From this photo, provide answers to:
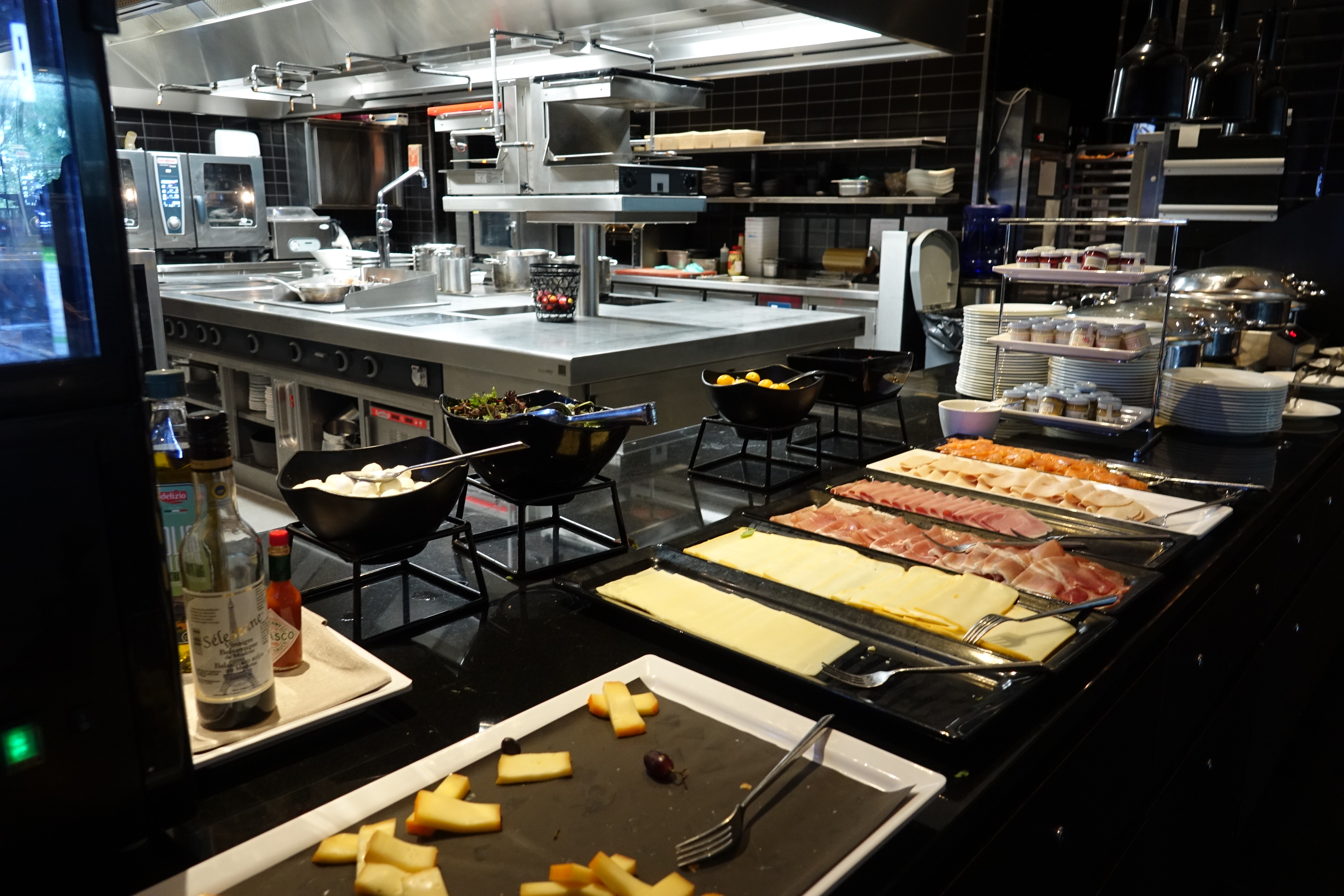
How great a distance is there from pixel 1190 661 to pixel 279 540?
4.09 feet

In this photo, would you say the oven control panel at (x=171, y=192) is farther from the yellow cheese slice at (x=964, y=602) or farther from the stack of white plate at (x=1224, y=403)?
the yellow cheese slice at (x=964, y=602)

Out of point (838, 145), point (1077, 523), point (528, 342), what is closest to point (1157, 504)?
point (1077, 523)

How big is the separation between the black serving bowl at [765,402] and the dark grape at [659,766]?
37.2 inches

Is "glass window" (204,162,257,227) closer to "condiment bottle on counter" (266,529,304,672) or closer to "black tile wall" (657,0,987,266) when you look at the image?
"black tile wall" (657,0,987,266)

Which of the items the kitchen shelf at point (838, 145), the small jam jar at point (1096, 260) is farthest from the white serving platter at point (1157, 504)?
the kitchen shelf at point (838, 145)

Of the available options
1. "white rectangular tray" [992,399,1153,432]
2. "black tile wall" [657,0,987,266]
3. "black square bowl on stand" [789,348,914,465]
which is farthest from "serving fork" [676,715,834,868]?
"black tile wall" [657,0,987,266]

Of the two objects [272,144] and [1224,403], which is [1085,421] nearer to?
[1224,403]

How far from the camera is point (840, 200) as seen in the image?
240 inches

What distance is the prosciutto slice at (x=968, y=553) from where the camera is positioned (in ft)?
3.91

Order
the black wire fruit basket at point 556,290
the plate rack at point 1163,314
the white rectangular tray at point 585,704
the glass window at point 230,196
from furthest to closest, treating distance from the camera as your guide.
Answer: the glass window at point 230,196 < the black wire fruit basket at point 556,290 < the plate rack at point 1163,314 < the white rectangular tray at point 585,704

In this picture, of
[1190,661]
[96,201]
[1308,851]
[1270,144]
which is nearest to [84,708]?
[96,201]

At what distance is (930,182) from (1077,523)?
187 inches

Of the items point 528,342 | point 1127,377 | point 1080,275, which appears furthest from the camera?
point 528,342

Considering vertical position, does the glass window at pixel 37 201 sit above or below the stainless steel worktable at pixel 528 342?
above
